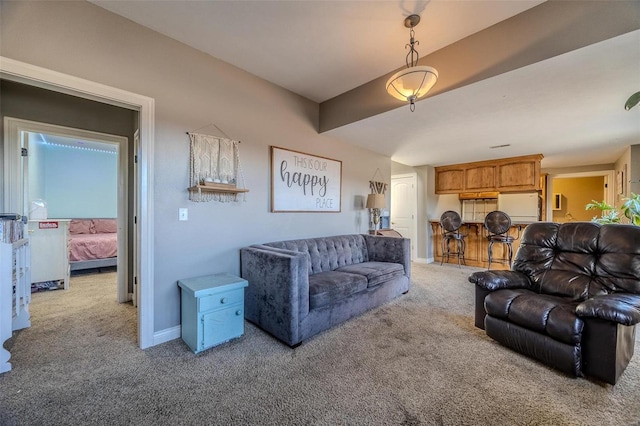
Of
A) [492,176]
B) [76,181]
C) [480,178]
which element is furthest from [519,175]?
[76,181]

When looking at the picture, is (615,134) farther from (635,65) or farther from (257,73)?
(257,73)

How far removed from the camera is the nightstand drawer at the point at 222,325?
82.3 inches

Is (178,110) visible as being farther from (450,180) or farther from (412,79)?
(450,180)

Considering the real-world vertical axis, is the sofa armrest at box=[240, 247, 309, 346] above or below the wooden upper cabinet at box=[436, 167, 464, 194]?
below

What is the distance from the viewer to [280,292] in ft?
7.29

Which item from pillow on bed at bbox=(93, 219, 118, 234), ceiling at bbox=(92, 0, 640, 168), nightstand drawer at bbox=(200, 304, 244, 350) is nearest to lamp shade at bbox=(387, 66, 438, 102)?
ceiling at bbox=(92, 0, 640, 168)

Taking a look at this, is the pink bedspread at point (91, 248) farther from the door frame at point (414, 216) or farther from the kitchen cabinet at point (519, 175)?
the kitchen cabinet at point (519, 175)

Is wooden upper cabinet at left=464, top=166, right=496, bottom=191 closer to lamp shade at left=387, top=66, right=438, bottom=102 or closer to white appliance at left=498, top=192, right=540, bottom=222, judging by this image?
white appliance at left=498, top=192, right=540, bottom=222

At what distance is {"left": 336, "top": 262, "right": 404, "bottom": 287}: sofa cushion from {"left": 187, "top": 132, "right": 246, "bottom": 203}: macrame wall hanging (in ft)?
5.42

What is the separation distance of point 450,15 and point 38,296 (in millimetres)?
5700

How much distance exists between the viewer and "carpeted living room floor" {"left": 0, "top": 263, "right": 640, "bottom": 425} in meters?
1.42

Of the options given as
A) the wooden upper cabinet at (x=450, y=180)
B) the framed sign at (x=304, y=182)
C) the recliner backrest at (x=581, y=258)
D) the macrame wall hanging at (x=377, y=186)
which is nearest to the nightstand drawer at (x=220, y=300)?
the framed sign at (x=304, y=182)

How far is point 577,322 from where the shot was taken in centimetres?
170

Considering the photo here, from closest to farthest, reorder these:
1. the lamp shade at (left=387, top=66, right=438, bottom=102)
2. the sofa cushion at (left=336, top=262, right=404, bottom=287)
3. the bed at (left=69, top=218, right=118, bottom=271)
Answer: the lamp shade at (left=387, top=66, right=438, bottom=102), the sofa cushion at (left=336, top=262, right=404, bottom=287), the bed at (left=69, top=218, right=118, bottom=271)
